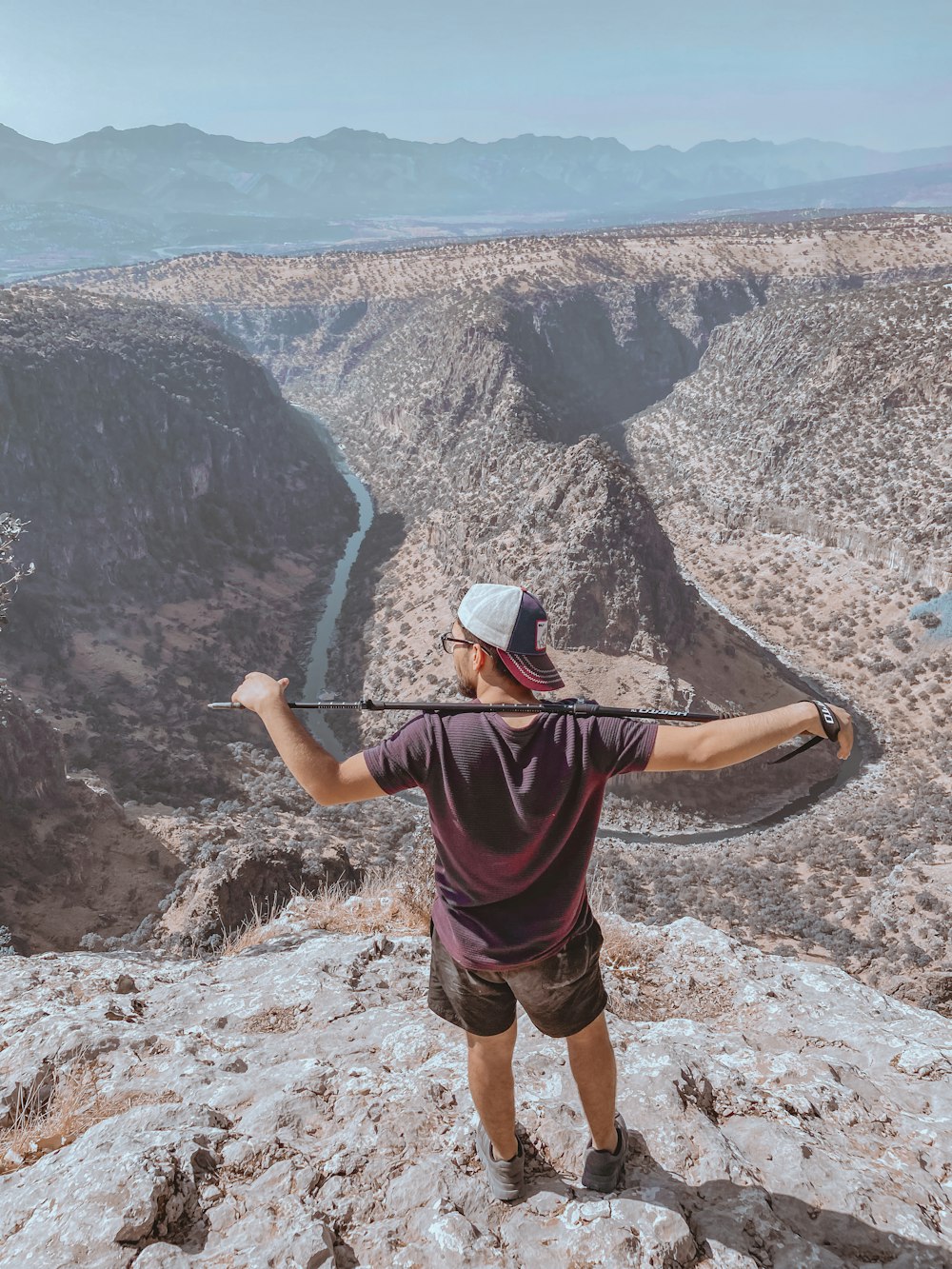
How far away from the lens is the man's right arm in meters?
2.47

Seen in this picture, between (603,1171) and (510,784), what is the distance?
1865 mm

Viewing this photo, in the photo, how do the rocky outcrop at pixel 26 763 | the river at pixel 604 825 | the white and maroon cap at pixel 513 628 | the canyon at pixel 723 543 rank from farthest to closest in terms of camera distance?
the river at pixel 604 825 < the canyon at pixel 723 543 < the rocky outcrop at pixel 26 763 < the white and maroon cap at pixel 513 628

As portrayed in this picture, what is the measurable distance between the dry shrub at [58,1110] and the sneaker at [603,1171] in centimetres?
211

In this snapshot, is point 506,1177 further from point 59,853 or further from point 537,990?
point 59,853

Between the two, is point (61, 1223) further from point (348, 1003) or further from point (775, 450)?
point (775, 450)

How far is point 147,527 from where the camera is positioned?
4903 cm

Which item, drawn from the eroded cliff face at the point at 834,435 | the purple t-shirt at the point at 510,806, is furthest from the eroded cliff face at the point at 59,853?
the eroded cliff face at the point at 834,435

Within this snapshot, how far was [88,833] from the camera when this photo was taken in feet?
59.7

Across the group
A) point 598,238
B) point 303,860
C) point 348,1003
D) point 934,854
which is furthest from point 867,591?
point 598,238

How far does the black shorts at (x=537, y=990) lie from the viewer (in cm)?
289

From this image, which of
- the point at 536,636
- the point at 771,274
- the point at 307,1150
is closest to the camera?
the point at 536,636

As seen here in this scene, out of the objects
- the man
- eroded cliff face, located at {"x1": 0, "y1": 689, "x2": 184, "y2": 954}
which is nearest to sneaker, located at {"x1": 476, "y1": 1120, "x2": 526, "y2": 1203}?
the man

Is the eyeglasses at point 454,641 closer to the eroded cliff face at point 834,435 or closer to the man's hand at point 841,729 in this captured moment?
the man's hand at point 841,729

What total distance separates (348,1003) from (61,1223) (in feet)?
7.71
